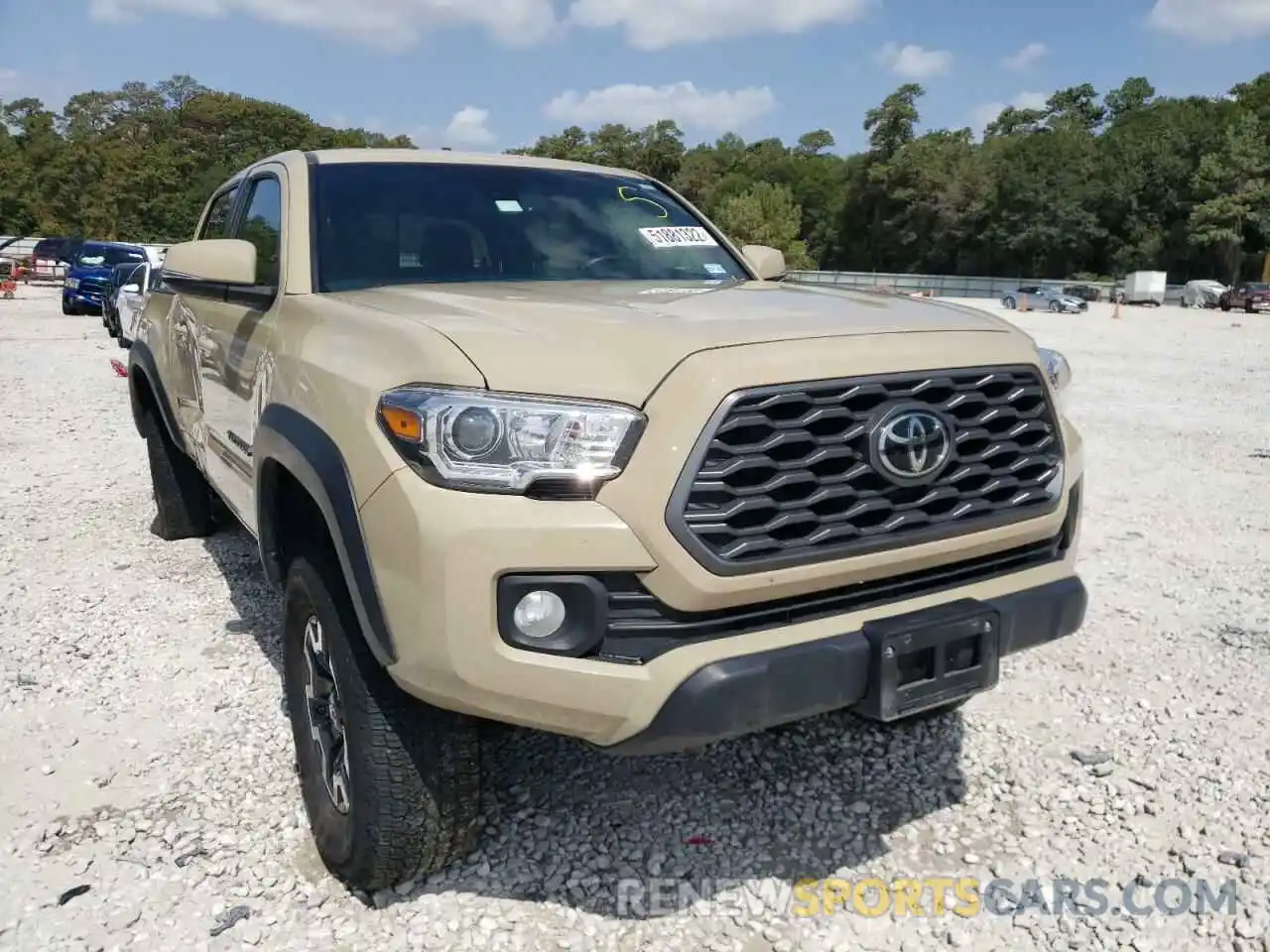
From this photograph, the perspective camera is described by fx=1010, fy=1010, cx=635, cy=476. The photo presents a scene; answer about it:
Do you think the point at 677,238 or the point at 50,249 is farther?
the point at 50,249

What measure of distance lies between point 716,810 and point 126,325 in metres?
13.5

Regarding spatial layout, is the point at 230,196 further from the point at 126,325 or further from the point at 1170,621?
the point at 126,325

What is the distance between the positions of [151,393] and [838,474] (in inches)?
170

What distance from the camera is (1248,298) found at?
145 ft

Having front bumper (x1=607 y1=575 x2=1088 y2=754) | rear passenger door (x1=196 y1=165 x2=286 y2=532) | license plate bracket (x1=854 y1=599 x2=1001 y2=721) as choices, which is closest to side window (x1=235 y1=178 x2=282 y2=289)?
rear passenger door (x1=196 y1=165 x2=286 y2=532)

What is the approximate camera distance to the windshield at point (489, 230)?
129 inches

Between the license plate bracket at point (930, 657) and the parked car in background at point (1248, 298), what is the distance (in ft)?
160

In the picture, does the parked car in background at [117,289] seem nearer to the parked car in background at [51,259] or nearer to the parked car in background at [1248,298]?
the parked car in background at [51,259]

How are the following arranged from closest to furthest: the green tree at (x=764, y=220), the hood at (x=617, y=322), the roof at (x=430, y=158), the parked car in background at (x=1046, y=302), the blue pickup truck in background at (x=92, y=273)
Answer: the hood at (x=617, y=322) < the roof at (x=430, y=158) < the blue pickup truck in background at (x=92, y=273) < the parked car in background at (x=1046, y=302) < the green tree at (x=764, y=220)

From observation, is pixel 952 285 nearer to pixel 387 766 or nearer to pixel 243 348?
pixel 243 348

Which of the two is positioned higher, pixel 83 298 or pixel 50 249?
pixel 50 249

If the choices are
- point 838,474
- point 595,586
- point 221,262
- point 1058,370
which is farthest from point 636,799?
point 221,262

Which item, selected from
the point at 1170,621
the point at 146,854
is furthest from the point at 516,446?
the point at 1170,621

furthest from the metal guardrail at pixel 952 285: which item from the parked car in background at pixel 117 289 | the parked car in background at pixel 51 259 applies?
the parked car in background at pixel 117 289
